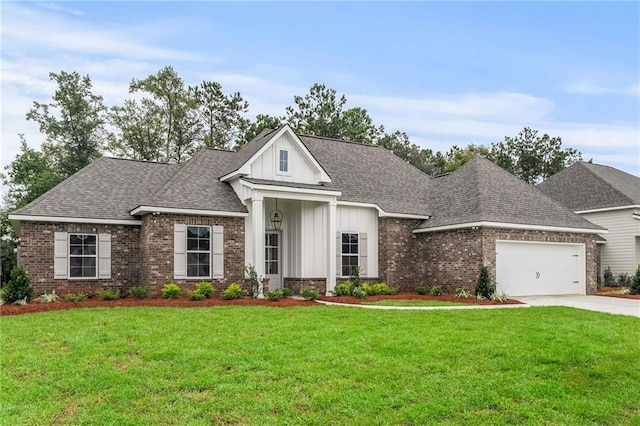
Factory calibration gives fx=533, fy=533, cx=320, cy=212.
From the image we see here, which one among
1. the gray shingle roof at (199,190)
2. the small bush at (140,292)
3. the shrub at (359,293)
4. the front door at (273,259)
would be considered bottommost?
the shrub at (359,293)

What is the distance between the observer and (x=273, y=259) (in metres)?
20.1

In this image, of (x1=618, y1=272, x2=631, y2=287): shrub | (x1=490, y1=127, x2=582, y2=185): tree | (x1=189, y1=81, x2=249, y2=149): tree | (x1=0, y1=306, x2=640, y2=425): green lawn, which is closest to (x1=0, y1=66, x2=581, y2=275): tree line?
(x1=189, y1=81, x2=249, y2=149): tree

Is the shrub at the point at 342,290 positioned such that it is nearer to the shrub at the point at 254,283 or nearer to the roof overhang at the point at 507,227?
the shrub at the point at 254,283

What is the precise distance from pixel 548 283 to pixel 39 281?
17522 millimetres

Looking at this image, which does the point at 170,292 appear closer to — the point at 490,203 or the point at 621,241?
the point at 490,203

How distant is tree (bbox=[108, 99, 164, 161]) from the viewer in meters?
36.6

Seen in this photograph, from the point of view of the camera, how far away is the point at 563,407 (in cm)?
658

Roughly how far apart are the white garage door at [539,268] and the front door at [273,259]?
26.0 feet

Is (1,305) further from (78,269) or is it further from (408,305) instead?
(408,305)

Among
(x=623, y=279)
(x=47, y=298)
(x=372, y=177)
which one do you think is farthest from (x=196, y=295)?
(x=623, y=279)

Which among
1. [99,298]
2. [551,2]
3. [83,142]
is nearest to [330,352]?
[551,2]

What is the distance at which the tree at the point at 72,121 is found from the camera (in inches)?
1410

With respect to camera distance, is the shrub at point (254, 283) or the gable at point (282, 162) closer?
the shrub at point (254, 283)

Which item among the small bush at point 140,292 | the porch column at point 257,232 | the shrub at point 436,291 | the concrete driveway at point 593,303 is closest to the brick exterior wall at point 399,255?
the shrub at point 436,291
